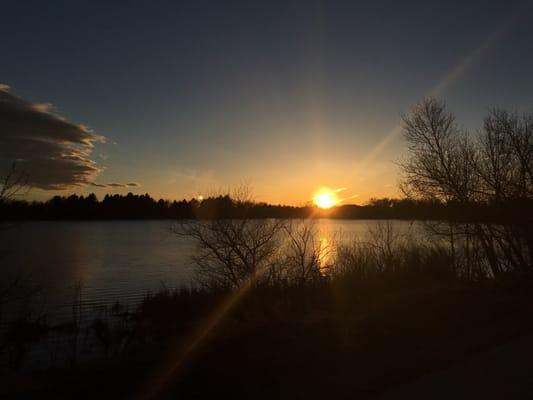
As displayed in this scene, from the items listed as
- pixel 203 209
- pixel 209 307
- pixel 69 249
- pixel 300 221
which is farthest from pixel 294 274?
pixel 69 249

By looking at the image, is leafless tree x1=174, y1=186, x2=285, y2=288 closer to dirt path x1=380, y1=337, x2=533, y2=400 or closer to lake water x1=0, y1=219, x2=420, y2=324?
lake water x1=0, y1=219, x2=420, y2=324

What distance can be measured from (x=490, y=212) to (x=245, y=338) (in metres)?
18.4

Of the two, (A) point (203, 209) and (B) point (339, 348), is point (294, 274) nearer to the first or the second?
(A) point (203, 209)

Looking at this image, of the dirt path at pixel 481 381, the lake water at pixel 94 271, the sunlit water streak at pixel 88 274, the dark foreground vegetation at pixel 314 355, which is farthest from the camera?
the lake water at pixel 94 271

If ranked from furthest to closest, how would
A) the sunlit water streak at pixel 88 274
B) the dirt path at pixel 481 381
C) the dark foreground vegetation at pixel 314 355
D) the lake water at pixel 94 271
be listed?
the lake water at pixel 94 271
the sunlit water streak at pixel 88 274
the dark foreground vegetation at pixel 314 355
the dirt path at pixel 481 381

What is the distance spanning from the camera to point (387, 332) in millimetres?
8664

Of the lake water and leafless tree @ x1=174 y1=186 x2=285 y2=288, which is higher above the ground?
leafless tree @ x1=174 y1=186 x2=285 y2=288

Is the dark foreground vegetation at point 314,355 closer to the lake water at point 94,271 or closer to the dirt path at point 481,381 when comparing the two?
the dirt path at point 481,381

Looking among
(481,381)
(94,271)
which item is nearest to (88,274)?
(94,271)

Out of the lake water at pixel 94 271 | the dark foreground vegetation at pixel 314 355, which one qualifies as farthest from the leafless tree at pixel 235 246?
the dark foreground vegetation at pixel 314 355

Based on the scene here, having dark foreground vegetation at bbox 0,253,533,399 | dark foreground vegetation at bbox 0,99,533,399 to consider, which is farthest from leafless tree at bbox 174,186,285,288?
dark foreground vegetation at bbox 0,253,533,399

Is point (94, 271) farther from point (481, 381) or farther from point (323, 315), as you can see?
point (481, 381)

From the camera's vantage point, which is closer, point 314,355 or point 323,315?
point 314,355

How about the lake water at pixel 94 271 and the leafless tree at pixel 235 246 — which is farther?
the lake water at pixel 94 271
